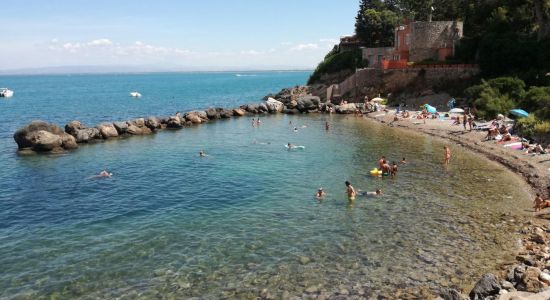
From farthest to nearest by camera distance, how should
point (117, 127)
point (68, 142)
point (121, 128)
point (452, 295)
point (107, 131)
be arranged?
point (121, 128), point (117, 127), point (107, 131), point (68, 142), point (452, 295)

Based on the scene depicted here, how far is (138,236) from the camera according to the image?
65.6 feet

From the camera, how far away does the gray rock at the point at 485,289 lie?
44.6 ft

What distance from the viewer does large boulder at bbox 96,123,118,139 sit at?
46469 mm

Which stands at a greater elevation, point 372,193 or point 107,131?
point 107,131

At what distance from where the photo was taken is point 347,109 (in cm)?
6300

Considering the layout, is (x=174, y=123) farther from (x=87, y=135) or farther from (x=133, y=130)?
(x=87, y=135)

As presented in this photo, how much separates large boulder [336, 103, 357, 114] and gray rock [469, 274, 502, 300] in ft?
163

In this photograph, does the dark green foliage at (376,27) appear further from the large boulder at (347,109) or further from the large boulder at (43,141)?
the large boulder at (43,141)

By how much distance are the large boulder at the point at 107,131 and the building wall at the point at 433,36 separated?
149 ft

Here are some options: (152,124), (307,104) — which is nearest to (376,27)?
(307,104)

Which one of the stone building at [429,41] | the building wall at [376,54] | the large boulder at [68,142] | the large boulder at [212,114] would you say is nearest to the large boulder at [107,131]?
the large boulder at [68,142]

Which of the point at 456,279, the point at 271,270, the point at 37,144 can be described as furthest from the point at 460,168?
the point at 37,144

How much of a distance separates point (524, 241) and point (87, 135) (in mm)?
40173

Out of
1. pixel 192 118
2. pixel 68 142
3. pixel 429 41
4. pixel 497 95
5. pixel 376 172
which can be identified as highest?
pixel 429 41
